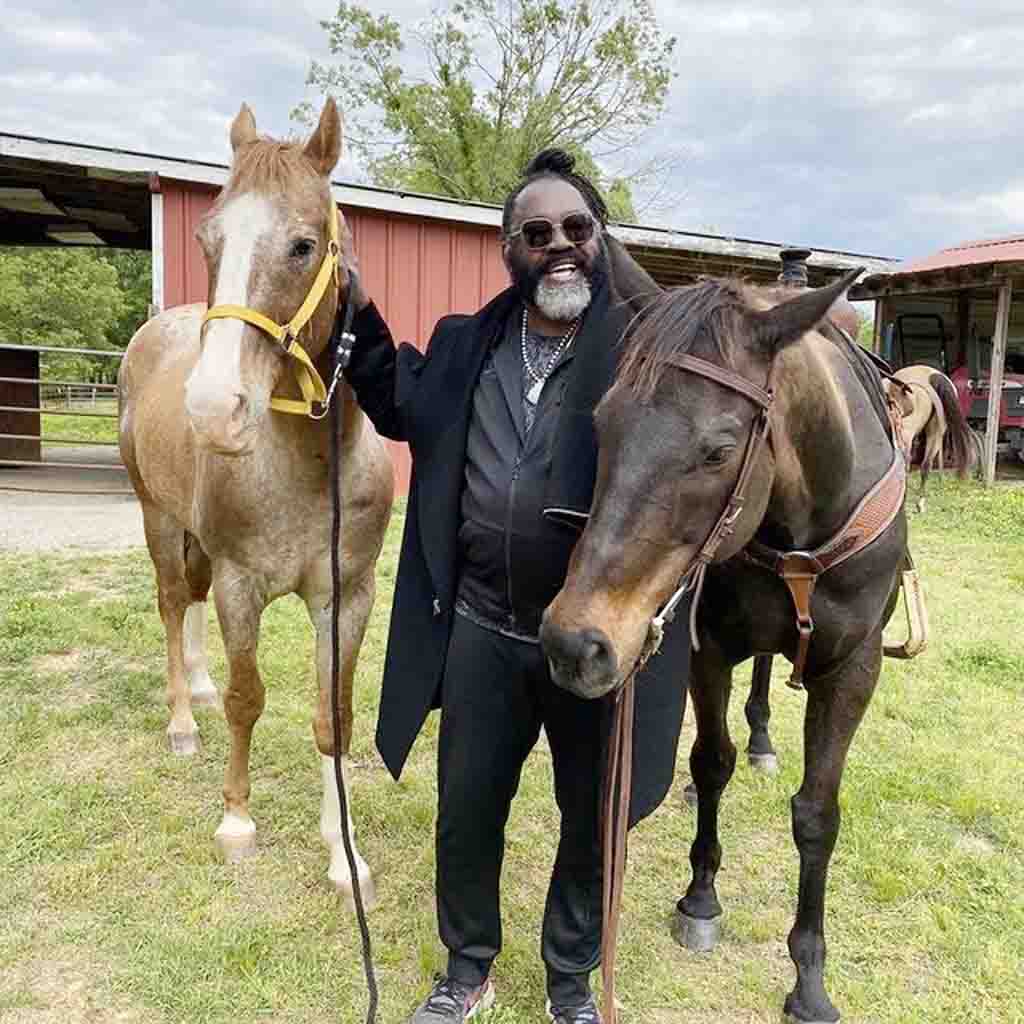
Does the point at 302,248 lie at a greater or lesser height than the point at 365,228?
lesser

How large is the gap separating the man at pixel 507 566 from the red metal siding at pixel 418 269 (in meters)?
6.79

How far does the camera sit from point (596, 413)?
63.4 inches

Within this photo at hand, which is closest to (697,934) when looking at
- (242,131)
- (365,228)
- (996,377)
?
(242,131)

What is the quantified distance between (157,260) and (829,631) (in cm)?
793

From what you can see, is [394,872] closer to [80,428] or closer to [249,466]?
[249,466]

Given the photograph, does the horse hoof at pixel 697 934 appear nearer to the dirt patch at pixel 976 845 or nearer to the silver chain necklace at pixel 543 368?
the dirt patch at pixel 976 845

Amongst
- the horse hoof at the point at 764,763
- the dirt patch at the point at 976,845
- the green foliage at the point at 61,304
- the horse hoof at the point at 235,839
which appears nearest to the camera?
the horse hoof at the point at 235,839

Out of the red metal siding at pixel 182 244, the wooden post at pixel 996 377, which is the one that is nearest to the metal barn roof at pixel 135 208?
the red metal siding at pixel 182 244

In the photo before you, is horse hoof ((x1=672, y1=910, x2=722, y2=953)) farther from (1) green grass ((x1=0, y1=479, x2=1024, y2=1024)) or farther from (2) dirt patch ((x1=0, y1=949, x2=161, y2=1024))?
(2) dirt patch ((x1=0, y1=949, x2=161, y2=1024))

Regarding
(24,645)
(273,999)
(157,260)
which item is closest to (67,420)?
(157,260)

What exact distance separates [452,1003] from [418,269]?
8.20 m

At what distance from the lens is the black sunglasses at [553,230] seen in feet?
6.35

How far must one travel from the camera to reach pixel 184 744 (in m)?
3.60

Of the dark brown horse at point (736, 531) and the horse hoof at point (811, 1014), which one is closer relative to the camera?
the dark brown horse at point (736, 531)
